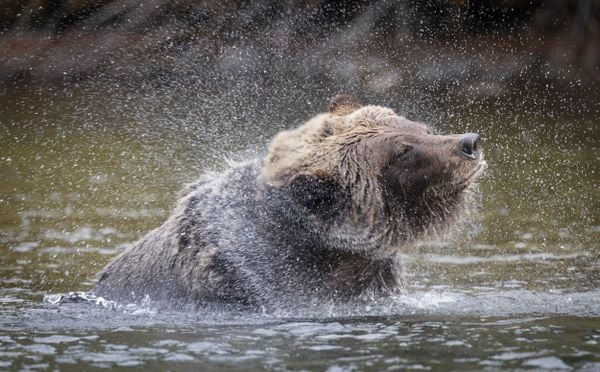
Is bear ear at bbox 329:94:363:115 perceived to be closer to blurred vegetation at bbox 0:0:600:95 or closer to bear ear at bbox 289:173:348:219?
bear ear at bbox 289:173:348:219

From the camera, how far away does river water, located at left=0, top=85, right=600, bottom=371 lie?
560 cm

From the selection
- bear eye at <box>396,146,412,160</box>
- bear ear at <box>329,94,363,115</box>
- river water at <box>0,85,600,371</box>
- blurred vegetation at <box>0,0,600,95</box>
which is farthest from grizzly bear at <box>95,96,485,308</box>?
blurred vegetation at <box>0,0,600,95</box>

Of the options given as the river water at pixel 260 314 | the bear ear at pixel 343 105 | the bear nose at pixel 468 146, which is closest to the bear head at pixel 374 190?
the bear nose at pixel 468 146

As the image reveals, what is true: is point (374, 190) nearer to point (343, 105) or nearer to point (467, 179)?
point (467, 179)

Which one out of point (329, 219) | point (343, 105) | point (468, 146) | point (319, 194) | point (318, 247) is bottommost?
point (318, 247)

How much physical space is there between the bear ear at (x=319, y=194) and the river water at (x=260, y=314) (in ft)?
2.22

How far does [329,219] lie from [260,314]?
0.80 m

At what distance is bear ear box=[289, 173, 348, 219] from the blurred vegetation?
11.3 metres

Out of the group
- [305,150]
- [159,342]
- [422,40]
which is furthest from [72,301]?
[422,40]

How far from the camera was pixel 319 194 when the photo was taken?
255 inches

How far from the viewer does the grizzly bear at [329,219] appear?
255 inches

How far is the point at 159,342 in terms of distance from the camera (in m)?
5.95

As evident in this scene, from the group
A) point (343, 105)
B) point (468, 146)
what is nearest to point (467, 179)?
point (468, 146)

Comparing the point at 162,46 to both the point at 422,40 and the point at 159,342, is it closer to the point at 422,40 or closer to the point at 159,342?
the point at 422,40
